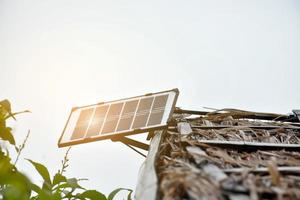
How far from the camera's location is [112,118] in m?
3.56

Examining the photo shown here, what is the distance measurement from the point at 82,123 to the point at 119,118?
1.75 feet

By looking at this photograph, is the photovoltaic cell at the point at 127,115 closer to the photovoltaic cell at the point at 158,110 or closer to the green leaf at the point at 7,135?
the photovoltaic cell at the point at 158,110

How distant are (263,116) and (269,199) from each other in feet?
10.4

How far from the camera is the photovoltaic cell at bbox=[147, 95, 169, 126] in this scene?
3216mm

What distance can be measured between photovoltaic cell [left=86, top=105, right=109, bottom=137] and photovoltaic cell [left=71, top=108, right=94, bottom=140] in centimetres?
7

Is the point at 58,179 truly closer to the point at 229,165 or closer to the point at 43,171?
the point at 43,171

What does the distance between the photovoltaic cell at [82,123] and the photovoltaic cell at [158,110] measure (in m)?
0.91

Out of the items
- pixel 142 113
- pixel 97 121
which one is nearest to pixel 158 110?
pixel 142 113

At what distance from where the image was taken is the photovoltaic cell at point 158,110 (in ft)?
10.6

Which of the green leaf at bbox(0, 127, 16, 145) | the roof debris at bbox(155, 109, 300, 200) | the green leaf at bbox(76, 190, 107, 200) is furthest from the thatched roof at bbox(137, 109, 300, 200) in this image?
the green leaf at bbox(0, 127, 16, 145)

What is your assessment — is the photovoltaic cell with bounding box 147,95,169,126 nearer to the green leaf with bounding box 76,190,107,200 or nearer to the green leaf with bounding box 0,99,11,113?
the green leaf with bounding box 76,190,107,200

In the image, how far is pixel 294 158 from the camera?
2033 millimetres

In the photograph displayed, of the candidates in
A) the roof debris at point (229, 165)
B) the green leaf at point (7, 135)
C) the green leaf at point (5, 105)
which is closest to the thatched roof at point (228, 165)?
the roof debris at point (229, 165)

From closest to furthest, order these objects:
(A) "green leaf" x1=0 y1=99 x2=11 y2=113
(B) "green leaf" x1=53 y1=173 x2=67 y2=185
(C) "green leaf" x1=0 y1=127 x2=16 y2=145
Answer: (C) "green leaf" x1=0 y1=127 x2=16 y2=145, (A) "green leaf" x1=0 y1=99 x2=11 y2=113, (B) "green leaf" x1=53 y1=173 x2=67 y2=185
